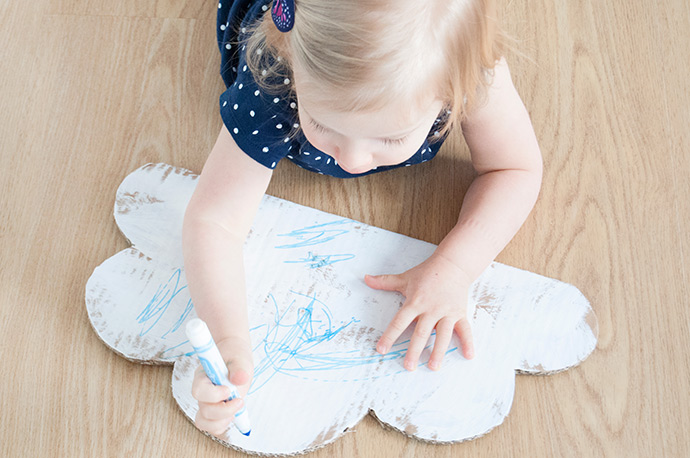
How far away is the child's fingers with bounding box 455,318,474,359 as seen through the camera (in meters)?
0.58

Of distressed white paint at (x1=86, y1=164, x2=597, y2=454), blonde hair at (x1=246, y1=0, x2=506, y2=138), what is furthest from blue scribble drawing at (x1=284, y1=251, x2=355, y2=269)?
blonde hair at (x1=246, y1=0, x2=506, y2=138)

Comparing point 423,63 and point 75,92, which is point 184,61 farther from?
point 423,63

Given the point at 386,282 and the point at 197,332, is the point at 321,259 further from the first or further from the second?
the point at 197,332

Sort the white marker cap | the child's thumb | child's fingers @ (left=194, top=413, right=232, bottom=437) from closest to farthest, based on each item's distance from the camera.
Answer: the white marker cap < child's fingers @ (left=194, top=413, right=232, bottom=437) < the child's thumb

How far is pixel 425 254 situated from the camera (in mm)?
646

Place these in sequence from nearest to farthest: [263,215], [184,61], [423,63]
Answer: [423,63] → [263,215] → [184,61]

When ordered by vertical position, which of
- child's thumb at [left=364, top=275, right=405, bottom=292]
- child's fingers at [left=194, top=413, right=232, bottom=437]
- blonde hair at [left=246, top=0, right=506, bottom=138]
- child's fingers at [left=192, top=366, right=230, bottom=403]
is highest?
blonde hair at [left=246, top=0, right=506, bottom=138]

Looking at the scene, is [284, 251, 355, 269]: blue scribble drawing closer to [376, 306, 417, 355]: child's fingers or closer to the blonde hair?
[376, 306, 417, 355]: child's fingers

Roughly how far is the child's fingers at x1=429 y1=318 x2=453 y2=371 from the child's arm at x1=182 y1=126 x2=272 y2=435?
162mm

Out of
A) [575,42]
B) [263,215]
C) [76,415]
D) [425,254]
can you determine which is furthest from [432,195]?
[76,415]

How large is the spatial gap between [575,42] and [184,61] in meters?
0.47

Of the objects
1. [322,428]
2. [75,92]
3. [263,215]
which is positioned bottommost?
[322,428]

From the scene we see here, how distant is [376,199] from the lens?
2.25 feet

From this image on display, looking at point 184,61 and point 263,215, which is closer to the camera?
point 263,215
